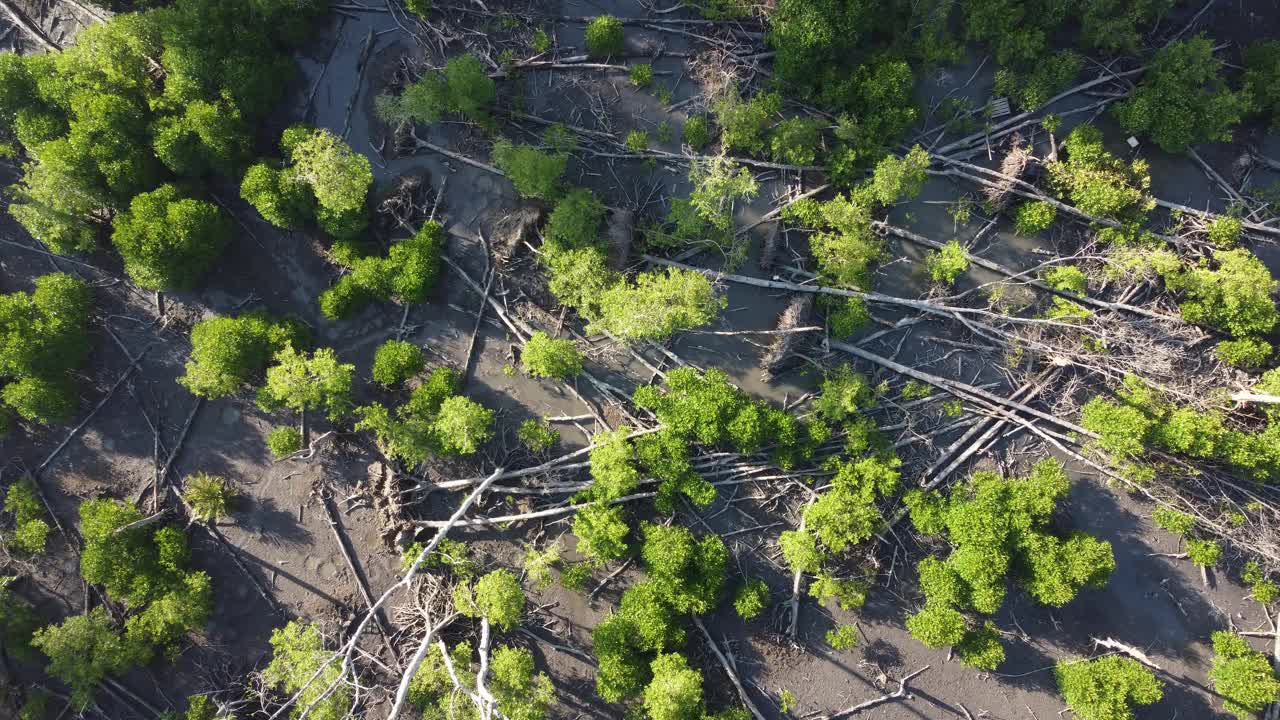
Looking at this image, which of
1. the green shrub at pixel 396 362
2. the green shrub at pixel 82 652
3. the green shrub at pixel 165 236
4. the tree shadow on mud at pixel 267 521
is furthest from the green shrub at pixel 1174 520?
→ the green shrub at pixel 82 652

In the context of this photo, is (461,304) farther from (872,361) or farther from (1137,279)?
(1137,279)

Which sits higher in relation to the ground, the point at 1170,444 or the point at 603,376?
the point at 603,376

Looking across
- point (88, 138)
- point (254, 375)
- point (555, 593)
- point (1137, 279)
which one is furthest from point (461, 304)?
point (1137, 279)

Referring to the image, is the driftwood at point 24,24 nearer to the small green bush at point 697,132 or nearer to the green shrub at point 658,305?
the green shrub at point 658,305

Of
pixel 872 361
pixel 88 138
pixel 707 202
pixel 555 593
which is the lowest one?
pixel 555 593

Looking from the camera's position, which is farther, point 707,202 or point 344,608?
point 344,608

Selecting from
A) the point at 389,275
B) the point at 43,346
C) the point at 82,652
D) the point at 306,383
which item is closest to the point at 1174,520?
the point at 389,275
